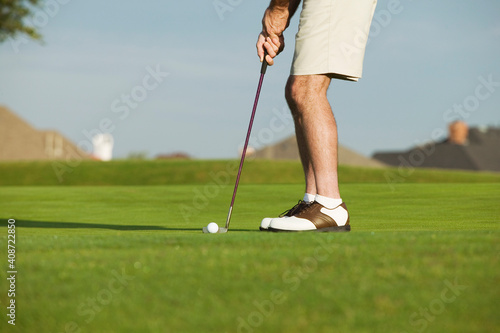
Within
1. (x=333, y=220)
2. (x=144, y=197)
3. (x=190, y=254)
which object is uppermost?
(x=144, y=197)

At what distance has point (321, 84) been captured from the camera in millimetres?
4684

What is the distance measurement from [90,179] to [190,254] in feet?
61.0

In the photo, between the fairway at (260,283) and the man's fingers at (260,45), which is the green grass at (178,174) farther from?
the fairway at (260,283)

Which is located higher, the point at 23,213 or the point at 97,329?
the point at 23,213

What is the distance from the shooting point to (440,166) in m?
58.5

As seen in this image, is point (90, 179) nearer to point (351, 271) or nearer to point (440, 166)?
point (351, 271)

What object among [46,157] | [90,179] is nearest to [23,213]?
[90,179]

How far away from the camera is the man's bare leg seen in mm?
4574

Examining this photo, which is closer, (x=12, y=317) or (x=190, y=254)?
(x=12, y=317)

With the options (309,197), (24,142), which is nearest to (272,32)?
(309,197)

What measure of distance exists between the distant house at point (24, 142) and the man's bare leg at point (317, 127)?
1718 inches

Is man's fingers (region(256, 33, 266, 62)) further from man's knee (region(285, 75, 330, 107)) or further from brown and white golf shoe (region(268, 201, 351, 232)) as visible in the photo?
brown and white golf shoe (region(268, 201, 351, 232))

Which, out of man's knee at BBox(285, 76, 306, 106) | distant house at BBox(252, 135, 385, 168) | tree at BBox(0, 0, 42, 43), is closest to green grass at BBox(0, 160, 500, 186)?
tree at BBox(0, 0, 42, 43)

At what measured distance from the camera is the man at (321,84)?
459 cm
